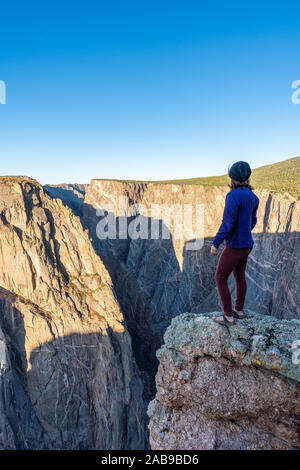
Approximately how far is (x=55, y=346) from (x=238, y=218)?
2011 cm

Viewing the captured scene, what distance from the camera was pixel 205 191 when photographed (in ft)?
135

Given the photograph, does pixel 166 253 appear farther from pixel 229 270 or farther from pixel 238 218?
pixel 238 218

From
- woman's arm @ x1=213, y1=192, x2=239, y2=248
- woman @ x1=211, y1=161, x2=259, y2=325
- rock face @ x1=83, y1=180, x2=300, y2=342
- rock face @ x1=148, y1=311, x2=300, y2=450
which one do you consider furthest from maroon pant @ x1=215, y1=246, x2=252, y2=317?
rock face @ x1=83, y1=180, x2=300, y2=342

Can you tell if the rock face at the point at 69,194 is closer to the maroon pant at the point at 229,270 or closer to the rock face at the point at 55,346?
the rock face at the point at 55,346

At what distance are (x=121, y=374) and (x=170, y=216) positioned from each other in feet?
89.2

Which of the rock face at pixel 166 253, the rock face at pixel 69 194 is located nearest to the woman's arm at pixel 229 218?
the rock face at pixel 166 253

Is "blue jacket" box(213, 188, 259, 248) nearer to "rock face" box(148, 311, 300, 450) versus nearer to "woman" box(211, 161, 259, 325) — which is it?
"woman" box(211, 161, 259, 325)

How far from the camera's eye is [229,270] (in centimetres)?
409

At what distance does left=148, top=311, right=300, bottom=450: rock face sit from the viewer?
3.85 metres

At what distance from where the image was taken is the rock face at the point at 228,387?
152 inches

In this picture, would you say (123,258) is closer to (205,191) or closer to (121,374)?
(205,191)

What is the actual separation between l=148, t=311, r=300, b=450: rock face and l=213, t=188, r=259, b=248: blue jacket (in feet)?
5.27

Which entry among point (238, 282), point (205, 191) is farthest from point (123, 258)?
point (238, 282)
